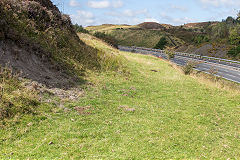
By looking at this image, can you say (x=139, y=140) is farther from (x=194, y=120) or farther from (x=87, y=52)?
(x=87, y=52)

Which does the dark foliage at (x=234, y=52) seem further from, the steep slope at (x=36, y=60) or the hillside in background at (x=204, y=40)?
the steep slope at (x=36, y=60)

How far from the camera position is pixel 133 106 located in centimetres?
1237

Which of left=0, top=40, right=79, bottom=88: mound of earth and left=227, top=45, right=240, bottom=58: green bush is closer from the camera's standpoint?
left=0, top=40, right=79, bottom=88: mound of earth

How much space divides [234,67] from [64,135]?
43.6m

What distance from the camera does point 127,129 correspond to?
29.9ft

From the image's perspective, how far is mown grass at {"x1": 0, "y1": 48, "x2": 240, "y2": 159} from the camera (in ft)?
22.9

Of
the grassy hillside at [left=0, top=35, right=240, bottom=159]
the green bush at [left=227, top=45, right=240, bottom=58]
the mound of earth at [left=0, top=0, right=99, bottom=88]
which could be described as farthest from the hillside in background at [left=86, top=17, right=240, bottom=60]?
the mound of earth at [left=0, top=0, right=99, bottom=88]

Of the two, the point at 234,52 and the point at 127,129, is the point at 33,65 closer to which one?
the point at 127,129

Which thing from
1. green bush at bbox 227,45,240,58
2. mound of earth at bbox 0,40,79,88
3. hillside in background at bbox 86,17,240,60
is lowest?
mound of earth at bbox 0,40,79,88

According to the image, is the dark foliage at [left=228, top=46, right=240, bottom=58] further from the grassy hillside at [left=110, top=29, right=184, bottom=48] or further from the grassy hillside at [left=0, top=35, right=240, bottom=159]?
the grassy hillside at [left=0, top=35, right=240, bottom=159]

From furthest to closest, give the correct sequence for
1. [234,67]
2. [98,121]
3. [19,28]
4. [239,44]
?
1. [239,44]
2. [234,67]
3. [19,28]
4. [98,121]

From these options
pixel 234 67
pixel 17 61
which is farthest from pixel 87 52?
pixel 234 67

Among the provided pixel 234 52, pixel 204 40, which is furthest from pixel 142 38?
pixel 234 52

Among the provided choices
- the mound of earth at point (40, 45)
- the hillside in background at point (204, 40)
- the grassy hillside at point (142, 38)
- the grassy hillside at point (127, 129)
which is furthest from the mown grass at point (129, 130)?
the grassy hillside at point (142, 38)
